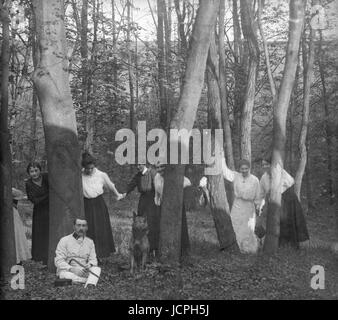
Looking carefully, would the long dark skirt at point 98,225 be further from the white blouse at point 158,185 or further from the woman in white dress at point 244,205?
the woman in white dress at point 244,205

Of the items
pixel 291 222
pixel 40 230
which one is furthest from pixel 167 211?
pixel 291 222

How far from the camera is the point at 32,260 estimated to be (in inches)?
349

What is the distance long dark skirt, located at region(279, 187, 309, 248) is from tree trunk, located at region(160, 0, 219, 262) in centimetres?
369

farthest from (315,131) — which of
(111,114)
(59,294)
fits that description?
(59,294)

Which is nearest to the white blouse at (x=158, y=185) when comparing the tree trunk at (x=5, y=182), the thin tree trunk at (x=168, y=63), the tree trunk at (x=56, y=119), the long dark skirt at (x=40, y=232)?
the tree trunk at (x=56, y=119)

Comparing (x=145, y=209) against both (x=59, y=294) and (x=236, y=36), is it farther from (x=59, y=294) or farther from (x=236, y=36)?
(x=236, y=36)

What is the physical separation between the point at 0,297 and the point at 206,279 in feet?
8.88

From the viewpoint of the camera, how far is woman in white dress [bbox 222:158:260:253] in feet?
32.2

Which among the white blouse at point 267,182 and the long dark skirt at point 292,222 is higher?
the white blouse at point 267,182

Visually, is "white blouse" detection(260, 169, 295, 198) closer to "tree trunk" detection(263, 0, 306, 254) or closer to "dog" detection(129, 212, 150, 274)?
"tree trunk" detection(263, 0, 306, 254)

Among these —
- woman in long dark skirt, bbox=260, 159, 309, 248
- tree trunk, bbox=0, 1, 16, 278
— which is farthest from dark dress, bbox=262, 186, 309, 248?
tree trunk, bbox=0, 1, 16, 278

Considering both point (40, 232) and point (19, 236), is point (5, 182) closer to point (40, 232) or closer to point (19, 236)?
point (19, 236)

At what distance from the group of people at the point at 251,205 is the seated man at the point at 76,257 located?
3085 millimetres

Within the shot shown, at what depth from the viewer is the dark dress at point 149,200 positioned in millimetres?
8930
